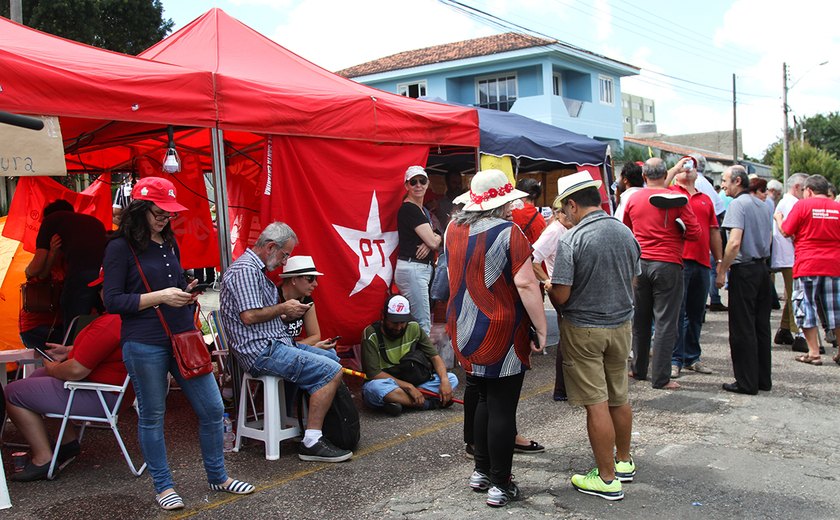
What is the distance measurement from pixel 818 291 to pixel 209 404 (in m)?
6.19

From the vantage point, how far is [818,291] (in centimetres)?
728

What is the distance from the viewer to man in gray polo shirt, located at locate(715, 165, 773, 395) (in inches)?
240

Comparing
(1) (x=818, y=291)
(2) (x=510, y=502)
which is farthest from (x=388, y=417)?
(1) (x=818, y=291)

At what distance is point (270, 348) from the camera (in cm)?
465

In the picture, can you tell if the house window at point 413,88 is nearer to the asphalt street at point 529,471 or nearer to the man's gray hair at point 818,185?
the man's gray hair at point 818,185

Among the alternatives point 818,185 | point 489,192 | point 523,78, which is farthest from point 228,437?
point 523,78

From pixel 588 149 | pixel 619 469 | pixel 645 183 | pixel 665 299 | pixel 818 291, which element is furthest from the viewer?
pixel 588 149

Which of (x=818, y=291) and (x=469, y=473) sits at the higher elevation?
(x=818, y=291)

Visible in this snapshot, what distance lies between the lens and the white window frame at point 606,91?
35.1m

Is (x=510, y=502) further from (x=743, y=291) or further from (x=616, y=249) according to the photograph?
(x=743, y=291)

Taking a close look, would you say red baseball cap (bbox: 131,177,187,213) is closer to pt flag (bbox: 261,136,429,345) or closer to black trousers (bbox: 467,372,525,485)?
pt flag (bbox: 261,136,429,345)

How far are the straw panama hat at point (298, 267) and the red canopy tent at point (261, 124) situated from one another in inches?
17.4

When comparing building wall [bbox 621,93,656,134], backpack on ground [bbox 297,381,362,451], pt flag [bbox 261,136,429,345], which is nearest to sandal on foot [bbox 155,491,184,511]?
backpack on ground [bbox 297,381,362,451]

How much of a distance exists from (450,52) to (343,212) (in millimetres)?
30072
